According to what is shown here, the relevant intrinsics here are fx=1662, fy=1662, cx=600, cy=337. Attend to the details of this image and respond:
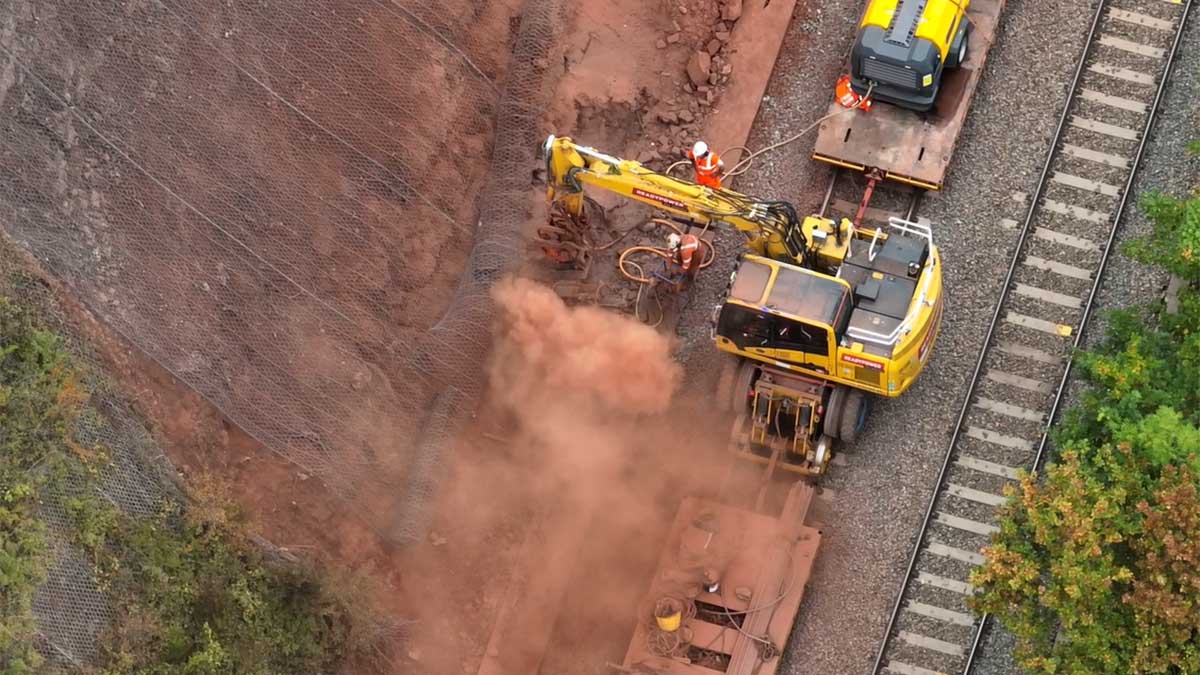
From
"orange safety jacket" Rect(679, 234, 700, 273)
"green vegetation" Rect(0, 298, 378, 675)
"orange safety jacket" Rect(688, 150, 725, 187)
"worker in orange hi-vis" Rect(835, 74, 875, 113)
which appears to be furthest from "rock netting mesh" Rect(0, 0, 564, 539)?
"worker in orange hi-vis" Rect(835, 74, 875, 113)

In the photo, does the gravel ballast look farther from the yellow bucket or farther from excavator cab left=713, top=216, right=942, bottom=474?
the yellow bucket

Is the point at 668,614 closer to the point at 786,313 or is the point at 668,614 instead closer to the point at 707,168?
the point at 786,313

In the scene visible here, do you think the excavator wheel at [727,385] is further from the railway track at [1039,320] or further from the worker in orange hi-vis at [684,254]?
the railway track at [1039,320]

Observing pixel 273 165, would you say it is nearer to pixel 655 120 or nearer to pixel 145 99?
pixel 145 99

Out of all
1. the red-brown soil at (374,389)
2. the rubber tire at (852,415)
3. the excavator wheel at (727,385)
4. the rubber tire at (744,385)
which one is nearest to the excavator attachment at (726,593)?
the red-brown soil at (374,389)

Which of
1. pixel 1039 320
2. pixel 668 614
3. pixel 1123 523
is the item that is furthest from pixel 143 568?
pixel 1039 320
